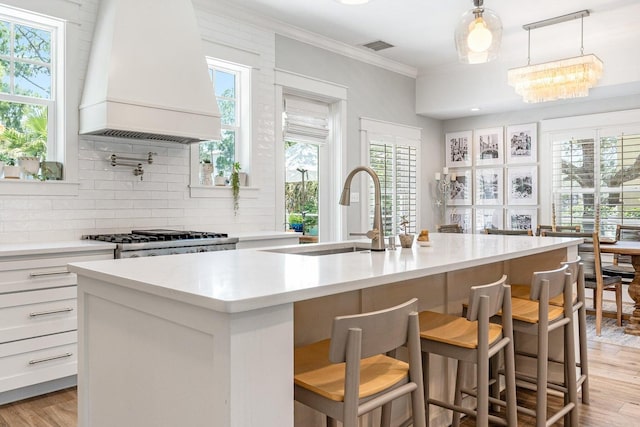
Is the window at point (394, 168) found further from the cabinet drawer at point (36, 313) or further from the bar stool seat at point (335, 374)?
the bar stool seat at point (335, 374)

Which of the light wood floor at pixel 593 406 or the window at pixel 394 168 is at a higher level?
the window at pixel 394 168

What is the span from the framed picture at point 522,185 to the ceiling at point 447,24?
4.37ft

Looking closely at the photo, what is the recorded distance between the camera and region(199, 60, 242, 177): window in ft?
15.7

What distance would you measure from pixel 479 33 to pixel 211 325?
8.34ft

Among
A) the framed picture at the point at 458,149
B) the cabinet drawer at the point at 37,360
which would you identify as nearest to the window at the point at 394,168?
the framed picture at the point at 458,149

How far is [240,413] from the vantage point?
1.21m

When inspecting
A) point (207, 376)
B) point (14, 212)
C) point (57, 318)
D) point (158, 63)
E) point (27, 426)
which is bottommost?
point (27, 426)

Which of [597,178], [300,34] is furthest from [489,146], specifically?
[300,34]

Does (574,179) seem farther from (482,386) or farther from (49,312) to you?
(49,312)

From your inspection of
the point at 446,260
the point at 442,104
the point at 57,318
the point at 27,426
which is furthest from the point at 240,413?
the point at 442,104

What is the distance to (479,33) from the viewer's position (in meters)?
2.97

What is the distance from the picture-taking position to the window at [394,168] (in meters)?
6.39

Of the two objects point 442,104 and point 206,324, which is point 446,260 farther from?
point 442,104

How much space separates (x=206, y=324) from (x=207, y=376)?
5.5 inches
